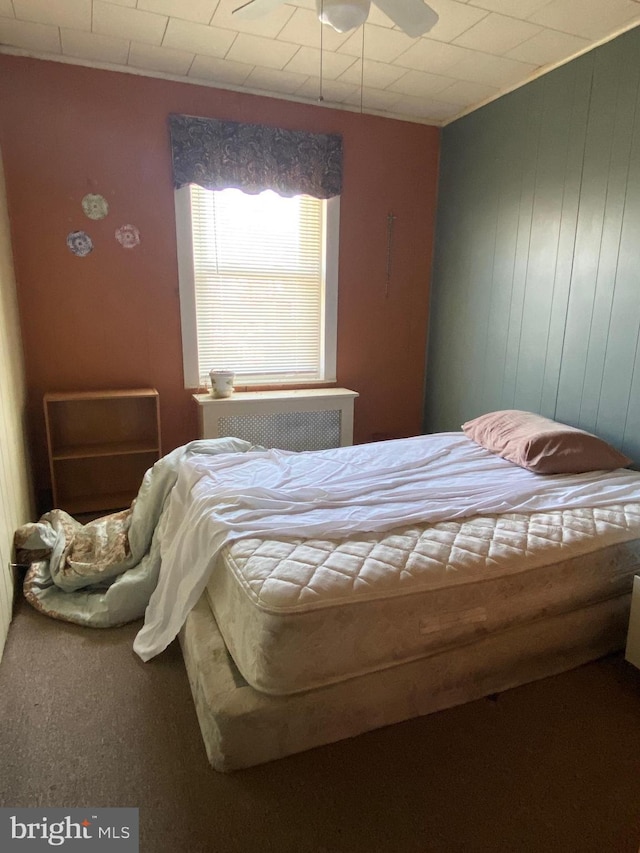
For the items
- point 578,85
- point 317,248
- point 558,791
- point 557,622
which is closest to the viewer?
point 558,791

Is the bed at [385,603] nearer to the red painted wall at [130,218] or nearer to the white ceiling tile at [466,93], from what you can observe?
the red painted wall at [130,218]

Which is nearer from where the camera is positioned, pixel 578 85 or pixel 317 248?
pixel 578 85

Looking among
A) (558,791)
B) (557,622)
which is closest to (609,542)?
(557,622)

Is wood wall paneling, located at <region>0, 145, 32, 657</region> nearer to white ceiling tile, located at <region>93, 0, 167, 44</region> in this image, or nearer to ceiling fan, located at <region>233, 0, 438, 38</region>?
white ceiling tile, located at <region>93, 0, 167, 44</region>

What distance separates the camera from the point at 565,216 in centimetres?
278

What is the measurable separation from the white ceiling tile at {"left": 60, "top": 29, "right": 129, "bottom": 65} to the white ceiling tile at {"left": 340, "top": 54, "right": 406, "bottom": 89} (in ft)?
4.08

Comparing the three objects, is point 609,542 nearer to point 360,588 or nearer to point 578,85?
point 360,588

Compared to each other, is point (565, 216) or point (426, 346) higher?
point (565, 216)

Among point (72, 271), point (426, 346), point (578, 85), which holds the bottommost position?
point (426, 346)

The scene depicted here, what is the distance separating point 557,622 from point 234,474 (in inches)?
54.1

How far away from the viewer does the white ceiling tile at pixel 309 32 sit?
7.80 feet

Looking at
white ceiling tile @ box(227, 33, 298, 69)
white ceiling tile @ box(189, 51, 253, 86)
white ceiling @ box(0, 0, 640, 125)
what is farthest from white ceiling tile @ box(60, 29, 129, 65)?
white ceiling tile @ box(227, 33, 298, 69)

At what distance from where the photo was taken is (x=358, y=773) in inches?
56.5

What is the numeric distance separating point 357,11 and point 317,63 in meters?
1.18
